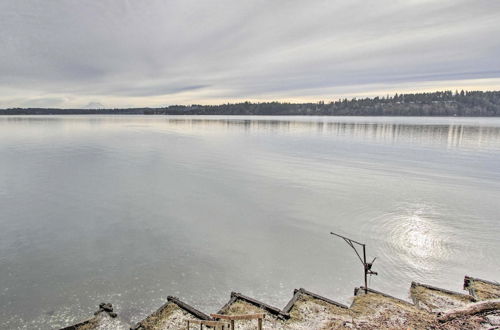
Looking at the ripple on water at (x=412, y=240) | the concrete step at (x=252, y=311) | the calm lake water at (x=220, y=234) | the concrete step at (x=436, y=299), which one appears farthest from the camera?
the ripple on water at (x=412, y=240)

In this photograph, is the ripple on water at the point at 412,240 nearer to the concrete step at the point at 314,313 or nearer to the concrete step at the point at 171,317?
the concrete step at the point at 314,313

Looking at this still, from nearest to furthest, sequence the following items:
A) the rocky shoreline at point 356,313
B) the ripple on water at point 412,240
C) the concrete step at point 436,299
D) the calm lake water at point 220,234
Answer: the rocky shoreline at point 356,313 → the concrete step at point 436,299 → the calm lake water at point 220,234 → the ripple on water at point 412,240

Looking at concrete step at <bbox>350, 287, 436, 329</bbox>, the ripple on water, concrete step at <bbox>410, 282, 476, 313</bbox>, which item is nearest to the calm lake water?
the ripple on water

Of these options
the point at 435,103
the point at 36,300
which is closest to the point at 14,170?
the point at 36,300

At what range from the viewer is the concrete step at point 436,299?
5.68 meters

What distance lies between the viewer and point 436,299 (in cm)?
596

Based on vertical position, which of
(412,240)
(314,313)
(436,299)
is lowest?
(412,240)

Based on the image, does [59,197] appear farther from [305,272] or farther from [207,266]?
[305,272]

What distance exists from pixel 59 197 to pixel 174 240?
7.88 meters

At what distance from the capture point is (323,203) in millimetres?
12961

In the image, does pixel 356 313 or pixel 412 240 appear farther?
pixel 412 240

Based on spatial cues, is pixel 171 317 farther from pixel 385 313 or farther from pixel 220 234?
pixel 220 234

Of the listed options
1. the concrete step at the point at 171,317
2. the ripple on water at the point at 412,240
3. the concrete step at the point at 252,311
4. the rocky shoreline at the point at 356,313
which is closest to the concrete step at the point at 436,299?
the rocky shoreline at the point at 356,313

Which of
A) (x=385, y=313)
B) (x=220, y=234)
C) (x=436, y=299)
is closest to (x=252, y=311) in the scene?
(x=385, y=313)
